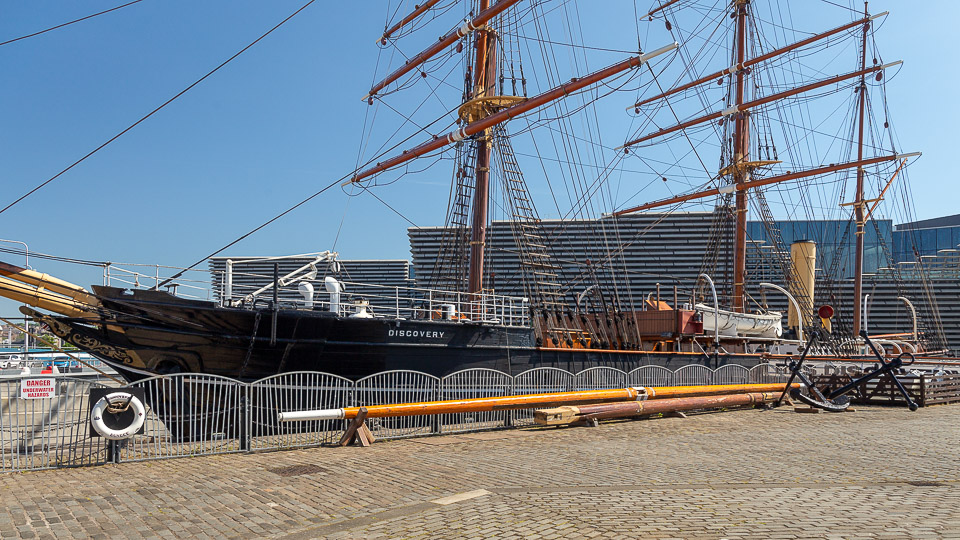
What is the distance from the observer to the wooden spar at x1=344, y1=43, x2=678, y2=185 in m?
19.2

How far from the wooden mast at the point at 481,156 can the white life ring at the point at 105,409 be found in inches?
452

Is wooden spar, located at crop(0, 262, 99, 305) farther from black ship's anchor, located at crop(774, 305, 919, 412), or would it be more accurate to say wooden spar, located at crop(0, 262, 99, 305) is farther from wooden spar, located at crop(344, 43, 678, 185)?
black ship's anchor, located at crop(774, 305, 919, 412)

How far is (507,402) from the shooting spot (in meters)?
11.4

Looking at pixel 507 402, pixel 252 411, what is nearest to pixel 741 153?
pixel 507 402

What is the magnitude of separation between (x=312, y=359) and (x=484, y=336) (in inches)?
157

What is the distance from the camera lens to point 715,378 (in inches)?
727

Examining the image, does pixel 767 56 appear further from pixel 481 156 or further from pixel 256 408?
pixel 256 408

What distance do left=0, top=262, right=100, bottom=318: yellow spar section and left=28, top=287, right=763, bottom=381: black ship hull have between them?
206mm

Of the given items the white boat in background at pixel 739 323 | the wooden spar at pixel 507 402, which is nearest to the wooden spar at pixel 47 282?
the wooden spar at pixel 507 402

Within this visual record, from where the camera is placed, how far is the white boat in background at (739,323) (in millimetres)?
22734

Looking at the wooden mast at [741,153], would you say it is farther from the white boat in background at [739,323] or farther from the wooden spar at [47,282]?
the wooden spar at [47,282]

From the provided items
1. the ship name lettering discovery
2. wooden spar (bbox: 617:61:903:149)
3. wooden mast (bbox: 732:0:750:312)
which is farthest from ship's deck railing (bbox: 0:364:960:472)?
wooden spar (bbox: 617:61:903:149)

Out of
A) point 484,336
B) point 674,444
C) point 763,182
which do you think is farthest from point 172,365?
point 763,182

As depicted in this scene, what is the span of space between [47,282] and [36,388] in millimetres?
4828
